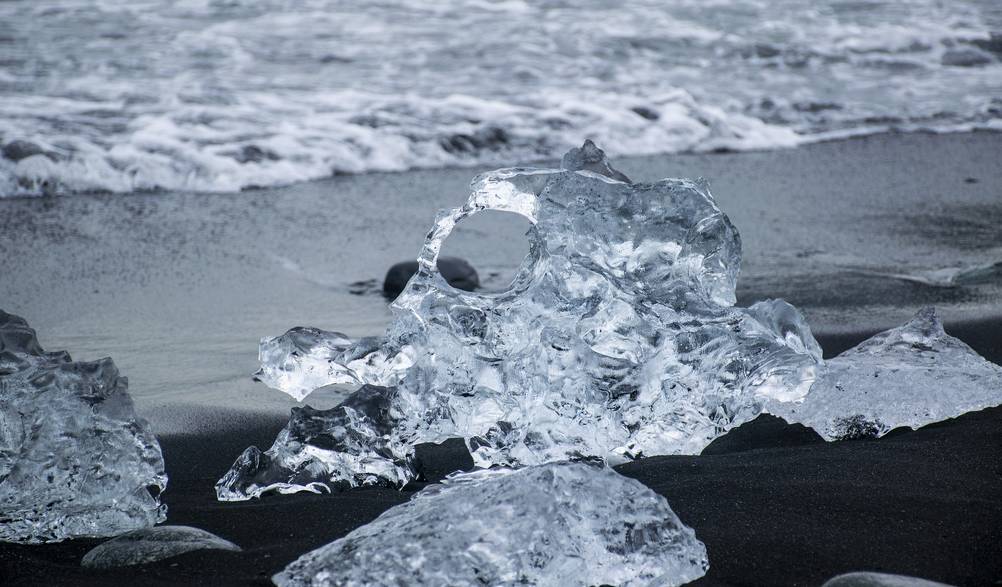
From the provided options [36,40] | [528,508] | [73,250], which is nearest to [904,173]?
[73,250]

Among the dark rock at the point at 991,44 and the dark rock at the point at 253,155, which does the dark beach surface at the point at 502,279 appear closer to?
the dark rock at the point at 253,155

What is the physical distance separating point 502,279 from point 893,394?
206cm

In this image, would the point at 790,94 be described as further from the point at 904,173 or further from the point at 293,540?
the point at 293,540

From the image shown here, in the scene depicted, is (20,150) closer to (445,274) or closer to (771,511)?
(445,274)

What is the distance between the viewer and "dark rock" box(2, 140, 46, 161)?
6012 millimetres

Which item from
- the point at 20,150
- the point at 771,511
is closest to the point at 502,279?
the point at 771,511

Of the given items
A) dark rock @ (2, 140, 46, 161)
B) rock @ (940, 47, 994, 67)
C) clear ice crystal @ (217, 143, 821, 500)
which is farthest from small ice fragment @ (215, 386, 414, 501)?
rock @ (940, 47, 994, 67)

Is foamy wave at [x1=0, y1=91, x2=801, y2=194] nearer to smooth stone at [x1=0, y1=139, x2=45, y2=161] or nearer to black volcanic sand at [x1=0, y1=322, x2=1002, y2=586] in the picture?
smooth stone at [x1=0, y1=139, x2=45, y2=161]

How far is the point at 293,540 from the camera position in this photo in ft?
6.93

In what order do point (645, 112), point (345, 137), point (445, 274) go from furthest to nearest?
point (645, 112), point (345, 137), point (445, 274)

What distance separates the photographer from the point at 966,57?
1042cm

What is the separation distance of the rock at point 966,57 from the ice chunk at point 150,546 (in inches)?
392

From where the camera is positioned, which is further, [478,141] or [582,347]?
[478,141]

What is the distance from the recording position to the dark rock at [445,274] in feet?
14.0
